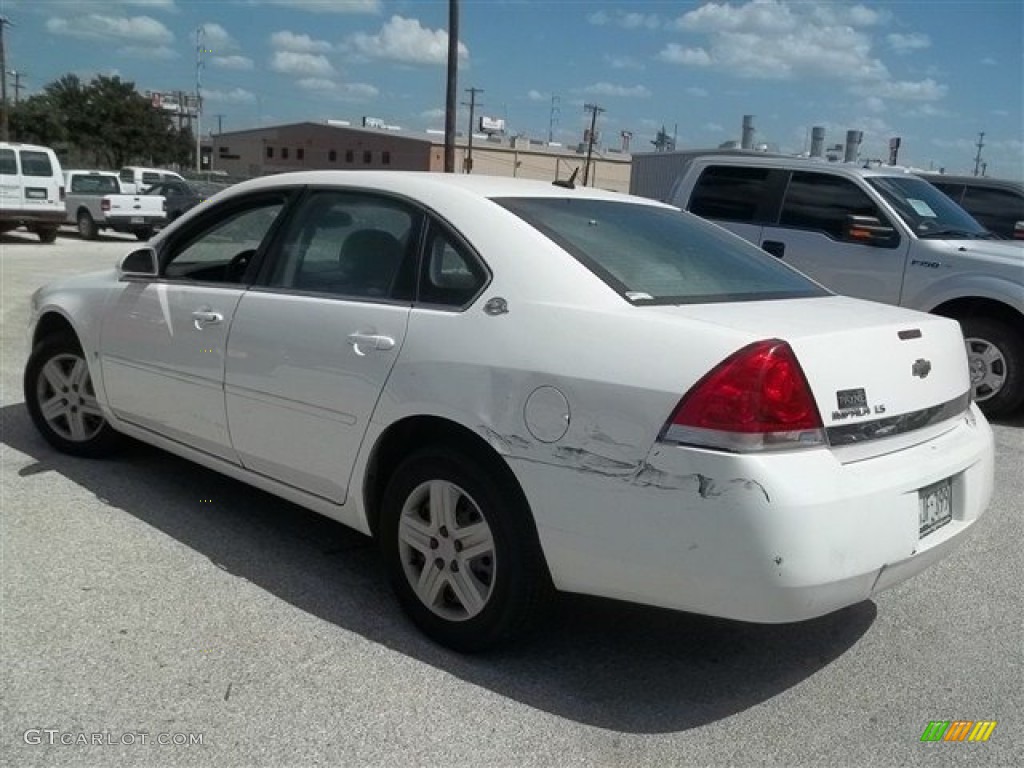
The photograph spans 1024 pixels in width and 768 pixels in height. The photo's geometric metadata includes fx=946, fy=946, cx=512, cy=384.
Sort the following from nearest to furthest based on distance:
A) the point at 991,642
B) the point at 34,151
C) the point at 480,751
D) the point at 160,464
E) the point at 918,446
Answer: the point at 480,751 < the point at 918,446 < the point at 991,642 < the point at 160,464 < the point at 34,151

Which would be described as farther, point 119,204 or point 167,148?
point 167,148

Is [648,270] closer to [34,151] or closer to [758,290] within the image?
[758,290]

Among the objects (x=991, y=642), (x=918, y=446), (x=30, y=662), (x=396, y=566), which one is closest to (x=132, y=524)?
(x=30, y=662)

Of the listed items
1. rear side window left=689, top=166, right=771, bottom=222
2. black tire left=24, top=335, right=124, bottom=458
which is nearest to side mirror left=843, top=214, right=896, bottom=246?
rear side window left=689, top=166, right=771, bottom=222

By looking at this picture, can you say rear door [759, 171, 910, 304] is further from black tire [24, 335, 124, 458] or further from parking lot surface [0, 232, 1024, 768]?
black tire [24, 335, 124, 458]

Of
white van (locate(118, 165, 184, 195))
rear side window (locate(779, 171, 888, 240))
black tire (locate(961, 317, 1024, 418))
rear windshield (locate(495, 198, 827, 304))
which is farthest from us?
white van (locate(118, 165, 184, 195))

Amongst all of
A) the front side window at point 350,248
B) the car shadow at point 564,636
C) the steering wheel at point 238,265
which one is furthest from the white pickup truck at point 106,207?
the front side window at point 350,248

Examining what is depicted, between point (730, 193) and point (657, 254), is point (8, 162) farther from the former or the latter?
point (657, 254)

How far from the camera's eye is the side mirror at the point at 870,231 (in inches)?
303

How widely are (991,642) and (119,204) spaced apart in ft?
76.9

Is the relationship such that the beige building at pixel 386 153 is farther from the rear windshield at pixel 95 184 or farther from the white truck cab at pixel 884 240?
the white truck cab at pixel 884 240

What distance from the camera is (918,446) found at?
3.06m

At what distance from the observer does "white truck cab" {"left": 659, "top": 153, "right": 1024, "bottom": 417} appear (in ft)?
24.0

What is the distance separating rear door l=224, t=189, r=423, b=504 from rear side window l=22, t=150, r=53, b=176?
18.6 m
